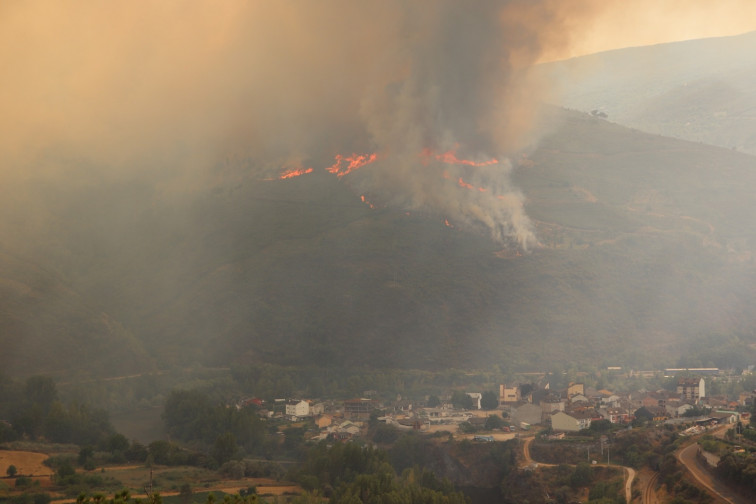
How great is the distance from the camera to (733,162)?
11912cm

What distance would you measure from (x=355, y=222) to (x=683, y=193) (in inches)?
1551

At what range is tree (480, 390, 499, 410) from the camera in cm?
6656

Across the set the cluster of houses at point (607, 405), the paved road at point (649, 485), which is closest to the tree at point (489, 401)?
the cluster of houses at point (607, 405)

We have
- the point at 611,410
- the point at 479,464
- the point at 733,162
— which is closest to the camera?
the point at 479,464

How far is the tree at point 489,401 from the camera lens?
6656 centimetres

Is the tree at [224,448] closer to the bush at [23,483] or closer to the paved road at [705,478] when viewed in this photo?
the bush at [23,483]

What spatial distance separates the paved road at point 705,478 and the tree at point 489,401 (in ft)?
72.2

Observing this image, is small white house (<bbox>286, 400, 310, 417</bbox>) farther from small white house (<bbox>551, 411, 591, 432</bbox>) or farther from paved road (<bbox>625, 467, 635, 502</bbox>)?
paved road (<bbox>625, 467, 635, 502</bbox>)

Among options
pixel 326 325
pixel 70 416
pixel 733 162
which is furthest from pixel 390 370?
pixel 733 162

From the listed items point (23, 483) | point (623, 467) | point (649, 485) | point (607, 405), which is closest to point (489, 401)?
point (607, 405)

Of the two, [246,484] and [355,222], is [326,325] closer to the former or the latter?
[355,222]

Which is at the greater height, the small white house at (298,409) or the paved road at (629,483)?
the small white house at (298,409)

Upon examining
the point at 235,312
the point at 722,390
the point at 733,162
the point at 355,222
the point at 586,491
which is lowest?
the point at 586,491

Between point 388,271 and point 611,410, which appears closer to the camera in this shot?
point 611,410
